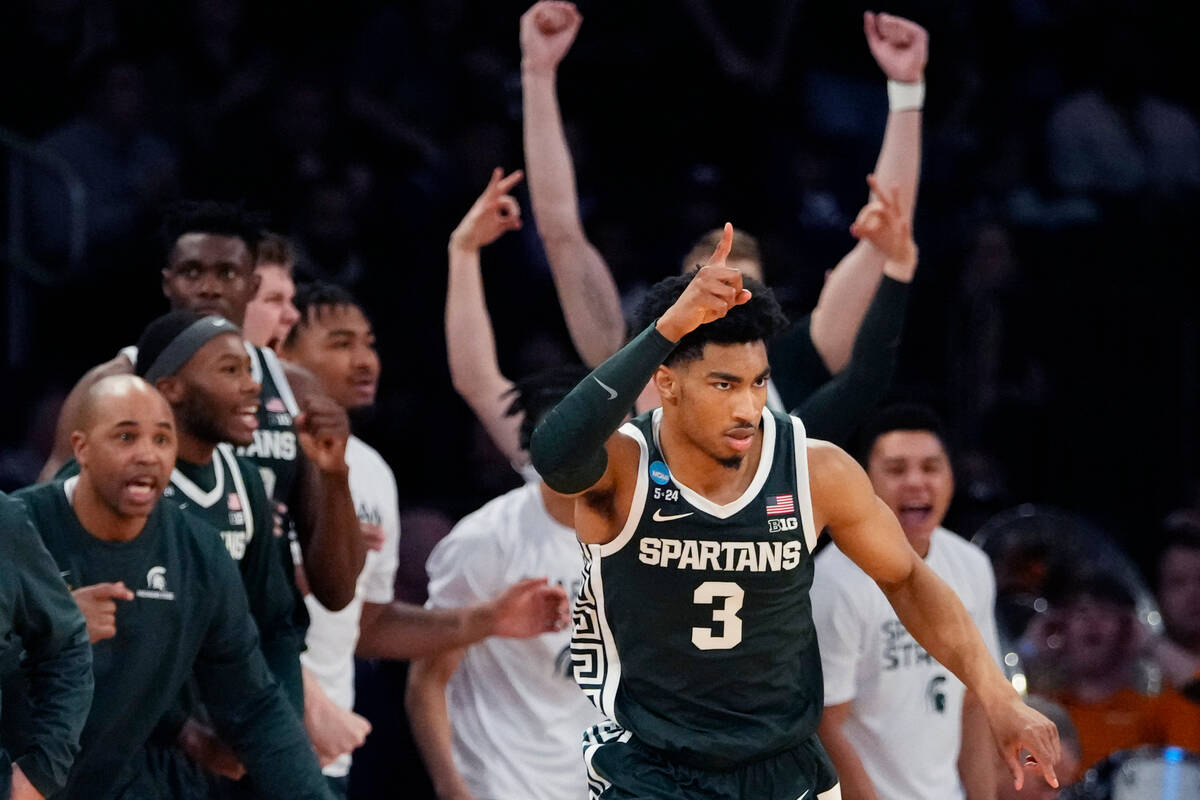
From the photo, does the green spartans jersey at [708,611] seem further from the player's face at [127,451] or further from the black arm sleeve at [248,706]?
the player's face at [127,451]

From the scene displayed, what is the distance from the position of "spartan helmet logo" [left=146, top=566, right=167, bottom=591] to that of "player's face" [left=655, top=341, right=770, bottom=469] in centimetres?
136

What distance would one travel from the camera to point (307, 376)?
5.84 metres

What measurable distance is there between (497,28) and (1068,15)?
10.8 ft

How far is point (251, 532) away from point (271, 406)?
1.85ft

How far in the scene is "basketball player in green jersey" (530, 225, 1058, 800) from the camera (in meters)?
4.19

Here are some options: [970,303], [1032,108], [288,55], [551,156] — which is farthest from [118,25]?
[1032,108]

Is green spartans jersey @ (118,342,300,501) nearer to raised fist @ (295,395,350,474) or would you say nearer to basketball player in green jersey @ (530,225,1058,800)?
raised fist @ (295,395,350,474)

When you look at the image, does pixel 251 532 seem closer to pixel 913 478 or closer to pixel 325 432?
pixel 325 432

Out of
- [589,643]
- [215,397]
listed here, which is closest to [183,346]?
[215,397]

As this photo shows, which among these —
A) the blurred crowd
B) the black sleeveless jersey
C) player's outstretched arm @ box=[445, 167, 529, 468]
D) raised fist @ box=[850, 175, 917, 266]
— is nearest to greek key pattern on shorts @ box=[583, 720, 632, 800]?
the black sleeveless jersey

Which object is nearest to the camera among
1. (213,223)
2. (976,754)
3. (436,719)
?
(213,223)

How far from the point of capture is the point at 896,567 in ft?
14.4

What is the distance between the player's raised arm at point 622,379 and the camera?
3.81 metres

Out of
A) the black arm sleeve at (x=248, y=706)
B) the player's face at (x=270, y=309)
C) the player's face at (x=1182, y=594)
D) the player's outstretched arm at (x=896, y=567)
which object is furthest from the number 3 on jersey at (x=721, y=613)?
the player's face at (x=1182, y=594)
